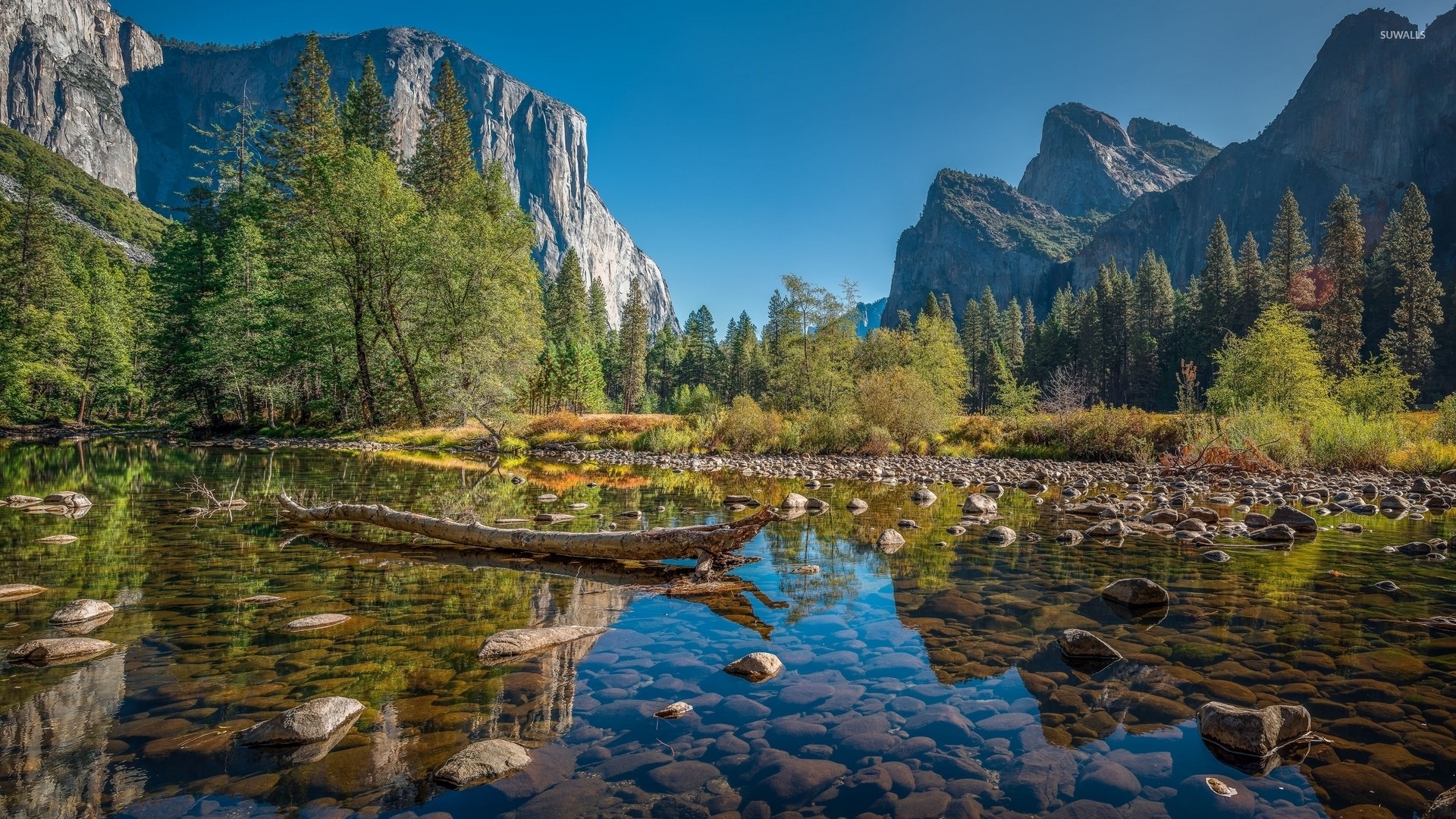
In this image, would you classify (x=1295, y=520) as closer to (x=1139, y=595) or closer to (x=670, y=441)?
(x=1139, y=595)

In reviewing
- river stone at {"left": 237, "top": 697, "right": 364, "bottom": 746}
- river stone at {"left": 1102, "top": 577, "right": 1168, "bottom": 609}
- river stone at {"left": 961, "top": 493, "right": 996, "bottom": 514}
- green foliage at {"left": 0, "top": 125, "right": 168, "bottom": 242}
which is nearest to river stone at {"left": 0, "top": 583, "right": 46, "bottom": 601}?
river stone at {"left": 237, "top": 697, "right": 364, "bottom": 746}

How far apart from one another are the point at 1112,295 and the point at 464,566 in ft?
296

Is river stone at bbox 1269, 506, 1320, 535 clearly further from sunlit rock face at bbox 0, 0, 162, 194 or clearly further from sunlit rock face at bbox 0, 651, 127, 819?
sunlit rock face at bbox 0, 0, 162, 194

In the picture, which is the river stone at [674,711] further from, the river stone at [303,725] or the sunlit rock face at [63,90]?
the sunlit rock face at [63,90]

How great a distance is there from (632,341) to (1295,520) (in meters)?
73.6

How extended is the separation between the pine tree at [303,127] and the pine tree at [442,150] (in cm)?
524

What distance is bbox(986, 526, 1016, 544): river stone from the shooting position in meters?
8.71

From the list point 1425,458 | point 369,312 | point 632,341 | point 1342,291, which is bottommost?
point 1425,458

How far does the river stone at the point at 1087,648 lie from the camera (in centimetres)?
441

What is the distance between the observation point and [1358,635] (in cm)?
494

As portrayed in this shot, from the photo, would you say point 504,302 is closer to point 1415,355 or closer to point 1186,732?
point 1186,732

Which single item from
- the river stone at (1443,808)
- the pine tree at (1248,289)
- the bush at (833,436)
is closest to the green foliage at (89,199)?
the bush at (833,436)

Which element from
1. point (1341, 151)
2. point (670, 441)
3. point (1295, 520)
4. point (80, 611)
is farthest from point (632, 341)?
point (1341, 151)

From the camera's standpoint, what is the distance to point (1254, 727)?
125 inches
